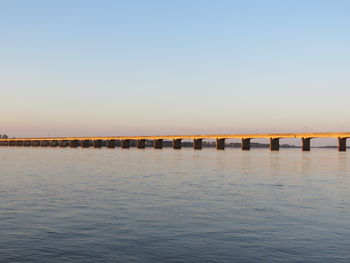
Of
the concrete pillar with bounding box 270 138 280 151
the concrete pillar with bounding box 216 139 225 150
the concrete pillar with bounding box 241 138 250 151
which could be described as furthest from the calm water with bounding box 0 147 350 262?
the concrete pillar with bounding box 216 139 225 150

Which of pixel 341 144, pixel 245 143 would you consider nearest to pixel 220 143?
pixel 245 143

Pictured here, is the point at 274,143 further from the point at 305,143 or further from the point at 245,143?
the point at 245,143

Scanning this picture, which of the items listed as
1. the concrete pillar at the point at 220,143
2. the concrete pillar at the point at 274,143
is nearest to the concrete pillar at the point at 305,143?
the concrete pillar at the point at 274,143

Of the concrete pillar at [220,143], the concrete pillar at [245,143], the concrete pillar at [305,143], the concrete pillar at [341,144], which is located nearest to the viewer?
the concrete pillar at [341,144]

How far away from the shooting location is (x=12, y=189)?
99.7 feet

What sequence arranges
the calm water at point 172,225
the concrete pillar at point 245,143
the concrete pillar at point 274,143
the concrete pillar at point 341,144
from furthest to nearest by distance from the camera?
1. the concrete pillar at point 245,143
2. the concrete pillar at point 274,143
3. the concrete pillar at point 341,144
4. the calm water at point 172,225

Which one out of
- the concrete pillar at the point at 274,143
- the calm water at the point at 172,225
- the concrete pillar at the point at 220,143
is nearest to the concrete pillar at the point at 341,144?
the concrete pillar at the point at 274,143

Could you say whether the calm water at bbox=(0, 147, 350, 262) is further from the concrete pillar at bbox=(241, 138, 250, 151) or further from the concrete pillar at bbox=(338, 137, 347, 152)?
the concrete pillar at bbox=(241, 138, 250, 151)

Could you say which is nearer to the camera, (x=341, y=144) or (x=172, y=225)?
(x=172, y=225)

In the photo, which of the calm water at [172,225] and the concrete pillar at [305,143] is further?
the concrete pillar at [305,143]

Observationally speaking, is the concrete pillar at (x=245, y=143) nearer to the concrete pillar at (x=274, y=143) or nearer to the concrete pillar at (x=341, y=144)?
the concrete pillar at (x=274, y=143)

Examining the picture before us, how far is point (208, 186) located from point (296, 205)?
35.5 feet

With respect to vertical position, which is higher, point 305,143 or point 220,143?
point 305,143

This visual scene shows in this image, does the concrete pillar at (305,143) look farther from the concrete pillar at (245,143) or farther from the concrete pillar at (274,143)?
the concrete pillar at (245,143)
